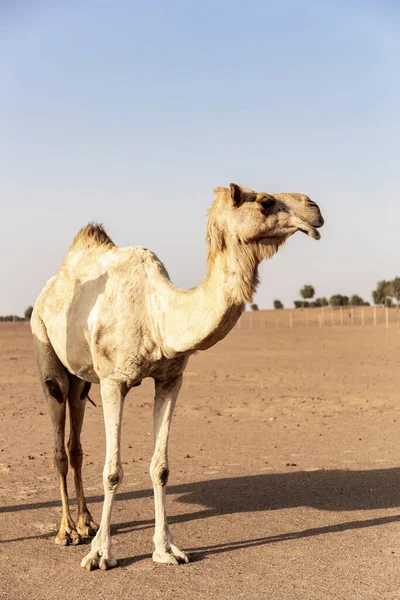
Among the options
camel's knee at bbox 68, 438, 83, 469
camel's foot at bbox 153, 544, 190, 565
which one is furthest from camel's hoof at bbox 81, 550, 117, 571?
camel's knee at bbox 68, 438, 83, 469

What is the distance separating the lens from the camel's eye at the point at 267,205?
624cm

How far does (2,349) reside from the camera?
32812mm

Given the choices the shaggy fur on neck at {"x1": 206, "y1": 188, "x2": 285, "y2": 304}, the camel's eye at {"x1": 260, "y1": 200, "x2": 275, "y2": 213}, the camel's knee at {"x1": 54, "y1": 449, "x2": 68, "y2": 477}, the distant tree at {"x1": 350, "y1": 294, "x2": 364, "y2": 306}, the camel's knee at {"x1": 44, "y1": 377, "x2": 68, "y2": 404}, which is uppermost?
the distant tree at {"x1": 350, "y1": 294, "x2": 364, "y2": 306}

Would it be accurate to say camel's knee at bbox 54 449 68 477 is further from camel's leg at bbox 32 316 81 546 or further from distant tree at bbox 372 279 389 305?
distant tree at bbox 372 279 389 305

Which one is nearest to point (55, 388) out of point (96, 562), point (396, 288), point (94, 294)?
point (94, 294)

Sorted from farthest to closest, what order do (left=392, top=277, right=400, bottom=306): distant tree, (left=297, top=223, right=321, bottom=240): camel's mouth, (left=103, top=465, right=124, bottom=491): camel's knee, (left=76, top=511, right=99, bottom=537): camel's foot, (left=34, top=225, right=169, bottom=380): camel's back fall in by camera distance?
1. (left=392, top=277, right=400, bottom=306): distant tree
2. (left=76, top=511, right=99, bottom=537): camel's foot
3. (left=34, top=225, right=169, bottom=380): camel's back
4. (left=103, top=465, right=124, bottom=491): camel's knee
5. (left=297, top=223, right=321, bottom=240): camel's mouth

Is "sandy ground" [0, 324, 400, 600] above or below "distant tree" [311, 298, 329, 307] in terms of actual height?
below

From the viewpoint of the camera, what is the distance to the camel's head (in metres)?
6.20

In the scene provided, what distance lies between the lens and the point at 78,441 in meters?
8.20

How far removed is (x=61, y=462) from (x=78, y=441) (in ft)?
1.04

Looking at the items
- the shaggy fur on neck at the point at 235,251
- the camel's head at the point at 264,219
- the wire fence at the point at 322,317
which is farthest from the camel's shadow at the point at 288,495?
the wire fence at the point at 322,317

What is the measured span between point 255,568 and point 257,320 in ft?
224

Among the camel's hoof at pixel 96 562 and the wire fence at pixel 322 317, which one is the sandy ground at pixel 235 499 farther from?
the wire fence at pixel 322 317

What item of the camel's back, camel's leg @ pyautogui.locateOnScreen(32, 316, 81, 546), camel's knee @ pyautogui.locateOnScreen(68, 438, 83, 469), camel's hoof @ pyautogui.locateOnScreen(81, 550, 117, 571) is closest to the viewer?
camel's hoof @ pyautogui.locateOnScreen(81, 550, 117, 571)
